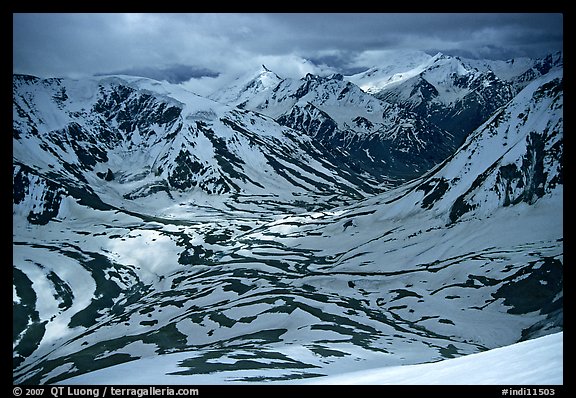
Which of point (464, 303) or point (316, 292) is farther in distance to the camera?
point (316, 292)

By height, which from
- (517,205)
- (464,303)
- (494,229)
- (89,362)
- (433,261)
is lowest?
(89,362)

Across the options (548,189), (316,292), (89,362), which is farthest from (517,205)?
(89,362)

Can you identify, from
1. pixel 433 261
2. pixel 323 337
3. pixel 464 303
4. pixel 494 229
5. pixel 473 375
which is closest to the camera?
pixel 473 375

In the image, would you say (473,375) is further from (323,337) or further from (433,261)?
(433,261)

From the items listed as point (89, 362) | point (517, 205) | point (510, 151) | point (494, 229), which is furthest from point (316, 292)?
point (510, 151)

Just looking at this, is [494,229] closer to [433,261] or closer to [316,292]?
[433,261]
